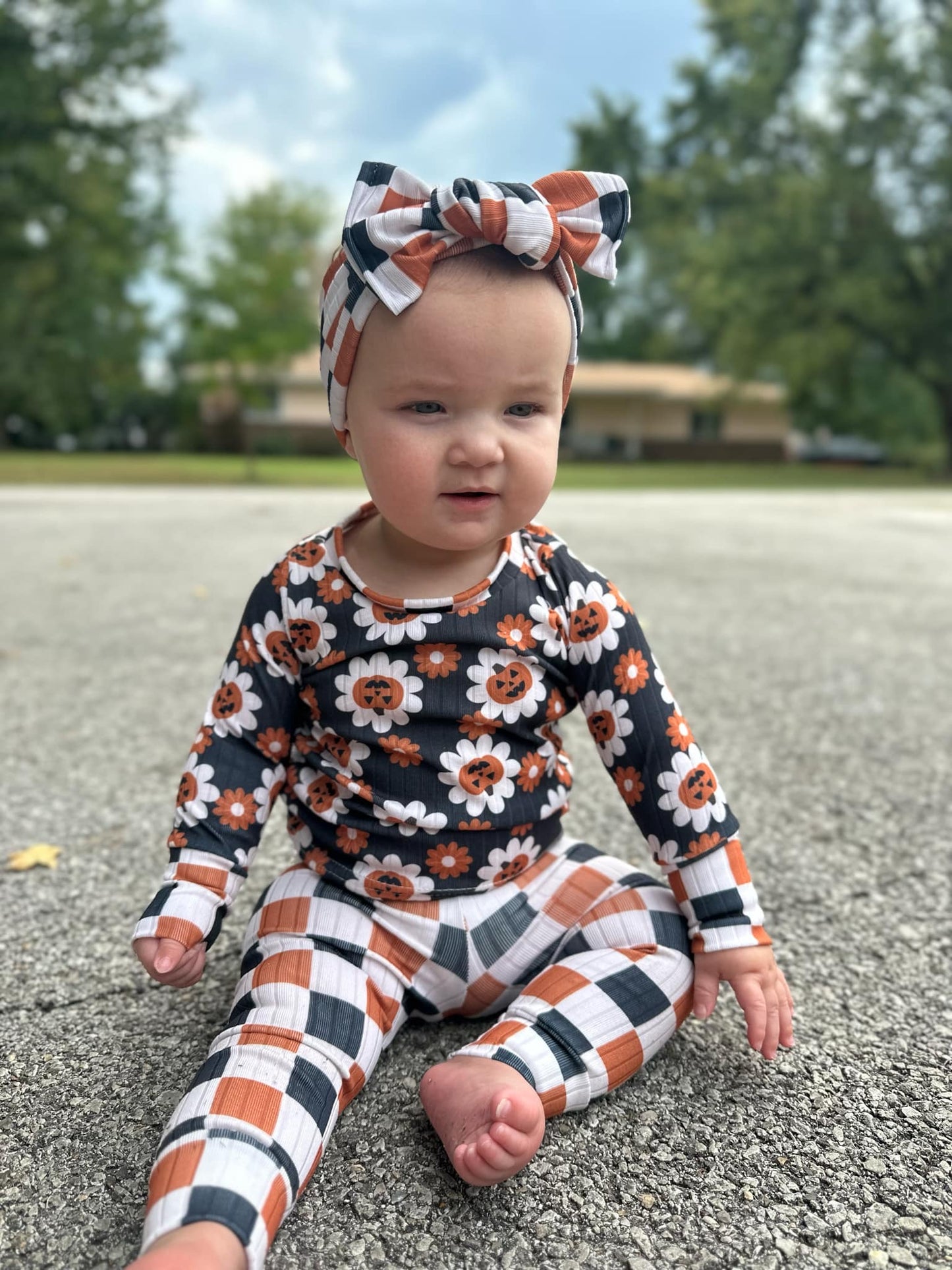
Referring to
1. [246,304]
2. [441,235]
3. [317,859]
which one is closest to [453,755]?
[317,859]

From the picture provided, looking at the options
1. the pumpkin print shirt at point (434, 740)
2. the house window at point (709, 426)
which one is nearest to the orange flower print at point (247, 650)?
the pumpkin print shirt at point (434, 740)

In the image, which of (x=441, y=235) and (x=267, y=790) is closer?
(x=441, y=235)

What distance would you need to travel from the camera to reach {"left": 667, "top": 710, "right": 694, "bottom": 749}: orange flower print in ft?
4.64

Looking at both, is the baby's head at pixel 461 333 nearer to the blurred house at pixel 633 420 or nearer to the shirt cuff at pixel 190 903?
the shirt cuff at pixel 190 903

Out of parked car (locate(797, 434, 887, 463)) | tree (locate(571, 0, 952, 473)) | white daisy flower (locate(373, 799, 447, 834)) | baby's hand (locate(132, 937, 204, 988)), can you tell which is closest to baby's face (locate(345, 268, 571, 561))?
white daisy flower (locate(373, 799, 447, 834))

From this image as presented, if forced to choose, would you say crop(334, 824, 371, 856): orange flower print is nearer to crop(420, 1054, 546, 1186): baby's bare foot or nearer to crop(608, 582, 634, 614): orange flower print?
crop(420, 1054, 546, 1186): baby's bare foot

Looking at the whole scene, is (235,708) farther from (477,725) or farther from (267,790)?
(477,725)

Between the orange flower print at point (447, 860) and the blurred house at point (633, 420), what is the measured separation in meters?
28.8

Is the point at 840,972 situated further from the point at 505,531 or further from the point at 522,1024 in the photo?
the point at 505,531

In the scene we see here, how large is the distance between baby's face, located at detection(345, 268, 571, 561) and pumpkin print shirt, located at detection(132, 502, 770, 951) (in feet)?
0.45

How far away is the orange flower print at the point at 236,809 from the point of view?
54.9 inches

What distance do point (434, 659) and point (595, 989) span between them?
44 cm

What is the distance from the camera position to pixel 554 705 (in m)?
1.44

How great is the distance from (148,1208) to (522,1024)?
44 centimetres
